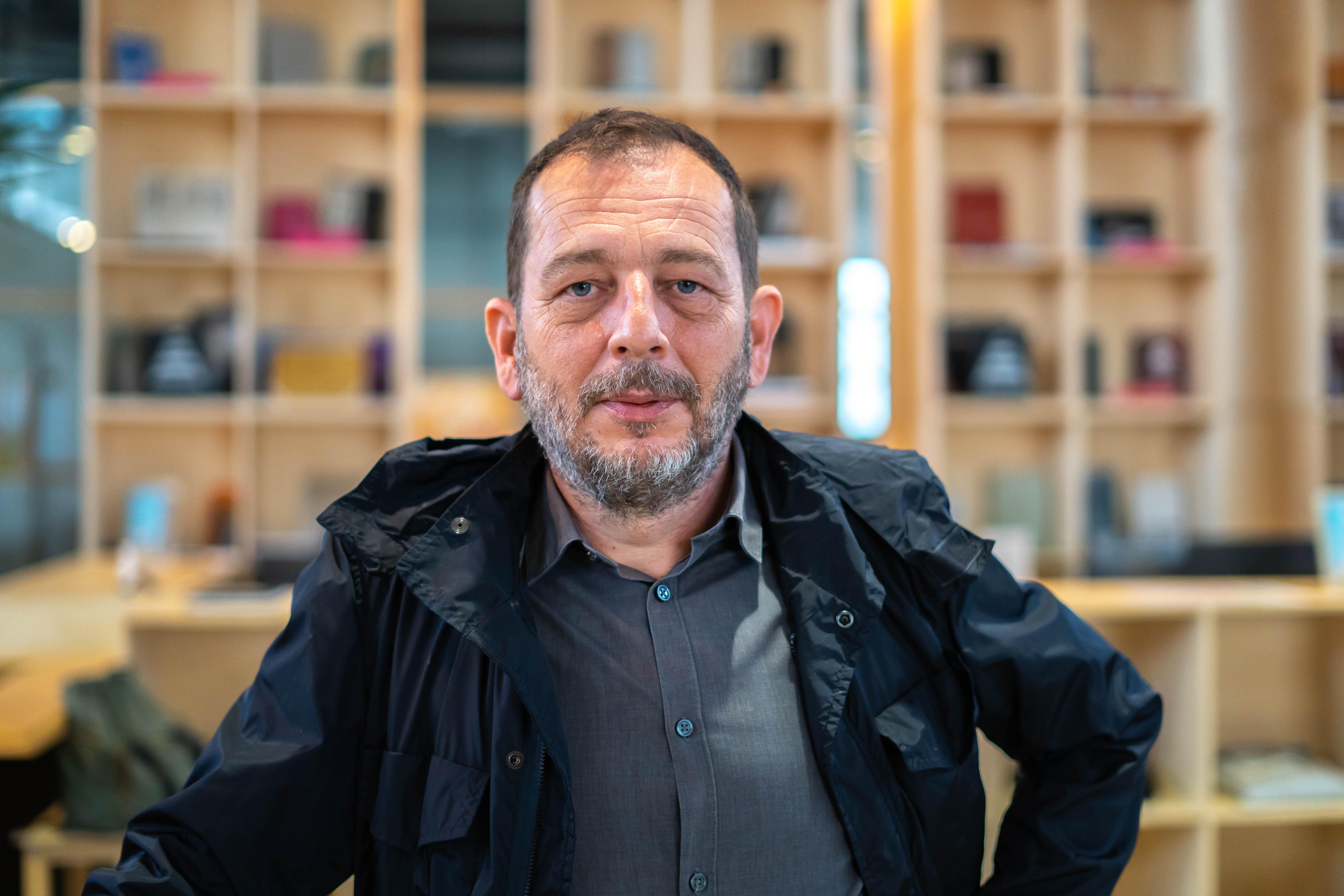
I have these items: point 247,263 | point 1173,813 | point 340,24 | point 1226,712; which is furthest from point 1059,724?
point 340,24

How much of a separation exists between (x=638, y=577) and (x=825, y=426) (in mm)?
3169

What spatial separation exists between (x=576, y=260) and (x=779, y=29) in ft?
12.2

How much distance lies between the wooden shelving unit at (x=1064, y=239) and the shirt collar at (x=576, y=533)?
3.02 m

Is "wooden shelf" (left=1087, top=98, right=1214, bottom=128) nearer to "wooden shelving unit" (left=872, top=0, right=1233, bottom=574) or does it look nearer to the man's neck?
"wooden shelving unit" (left=872, top=0, right=1233, bottom=574)

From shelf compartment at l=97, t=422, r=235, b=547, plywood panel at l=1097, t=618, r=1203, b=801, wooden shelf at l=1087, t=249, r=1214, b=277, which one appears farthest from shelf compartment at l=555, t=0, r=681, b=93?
plywood panel at l=1097, t=618, r=1203, b=801

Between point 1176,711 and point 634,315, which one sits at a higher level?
point 634,315

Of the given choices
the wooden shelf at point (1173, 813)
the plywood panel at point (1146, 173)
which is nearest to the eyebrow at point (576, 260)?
the wooden shelf at point (1173, 813)

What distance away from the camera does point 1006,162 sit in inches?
170

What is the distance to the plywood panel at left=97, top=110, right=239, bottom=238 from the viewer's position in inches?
160

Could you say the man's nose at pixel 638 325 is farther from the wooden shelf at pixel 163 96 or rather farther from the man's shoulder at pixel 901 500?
the wooden shelf at pixel 163 96

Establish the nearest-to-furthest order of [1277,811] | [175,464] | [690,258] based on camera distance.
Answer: [690,258] < [1277,811] < [175,464]

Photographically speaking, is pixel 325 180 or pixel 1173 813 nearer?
pixel 1173 813

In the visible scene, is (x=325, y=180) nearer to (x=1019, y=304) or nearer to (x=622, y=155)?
(x=1019, y=304)

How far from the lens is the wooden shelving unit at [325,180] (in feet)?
13.1
